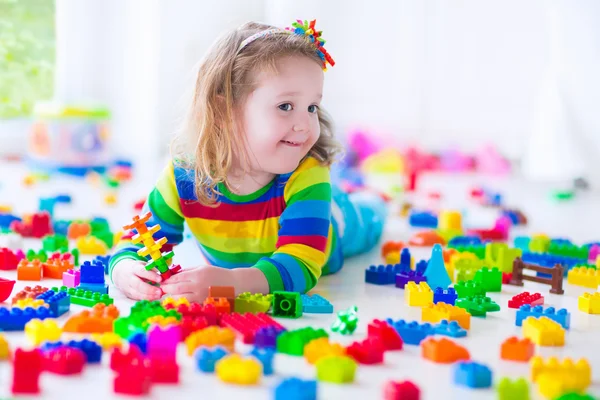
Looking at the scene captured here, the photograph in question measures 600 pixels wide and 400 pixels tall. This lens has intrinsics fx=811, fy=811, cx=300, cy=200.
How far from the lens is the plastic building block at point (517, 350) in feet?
3.52

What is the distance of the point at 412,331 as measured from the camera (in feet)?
3.73

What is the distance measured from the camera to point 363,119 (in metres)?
3.74

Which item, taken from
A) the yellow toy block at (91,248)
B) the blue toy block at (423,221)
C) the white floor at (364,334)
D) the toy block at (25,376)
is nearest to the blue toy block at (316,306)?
the white floor at (364,334)

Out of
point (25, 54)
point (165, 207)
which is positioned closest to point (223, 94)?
point (165, 207)

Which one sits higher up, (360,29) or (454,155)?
(360,29)

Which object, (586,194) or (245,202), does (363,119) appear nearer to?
(586,194)

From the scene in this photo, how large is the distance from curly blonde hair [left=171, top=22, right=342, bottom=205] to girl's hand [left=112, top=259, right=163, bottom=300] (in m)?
0.19

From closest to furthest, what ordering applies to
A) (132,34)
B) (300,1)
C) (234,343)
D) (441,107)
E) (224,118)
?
1. (234,343)
2. (224,118)
3. (300,1)
4. (132,34)
5. (441,107)

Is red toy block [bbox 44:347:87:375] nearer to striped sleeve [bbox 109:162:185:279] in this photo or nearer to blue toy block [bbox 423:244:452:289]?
striped sleeve [bbox 109:162:185:279]

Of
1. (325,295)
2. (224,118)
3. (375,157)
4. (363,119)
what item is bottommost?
(325,295)

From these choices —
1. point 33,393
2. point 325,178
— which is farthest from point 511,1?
point 33,393

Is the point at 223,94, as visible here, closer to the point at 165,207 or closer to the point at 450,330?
the point at 165,207

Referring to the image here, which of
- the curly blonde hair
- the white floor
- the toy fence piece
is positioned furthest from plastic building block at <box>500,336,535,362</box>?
the curly blonde hair

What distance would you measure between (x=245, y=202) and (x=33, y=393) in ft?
2.13
